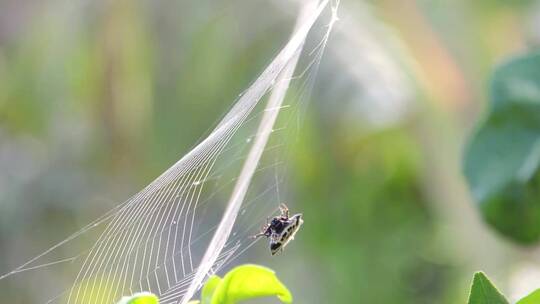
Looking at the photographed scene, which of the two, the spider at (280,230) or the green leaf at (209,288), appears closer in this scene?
the green leaf at (209,288)

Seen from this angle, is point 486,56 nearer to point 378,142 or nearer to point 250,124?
point 378,142

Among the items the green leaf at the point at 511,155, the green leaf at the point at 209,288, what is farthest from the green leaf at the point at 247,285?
the green leaf at the point at 511,155

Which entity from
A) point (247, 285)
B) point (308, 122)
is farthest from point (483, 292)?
point (308, 122)

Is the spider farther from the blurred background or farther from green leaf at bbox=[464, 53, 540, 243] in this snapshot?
the blurred background

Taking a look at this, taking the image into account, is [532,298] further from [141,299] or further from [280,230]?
[280,230]

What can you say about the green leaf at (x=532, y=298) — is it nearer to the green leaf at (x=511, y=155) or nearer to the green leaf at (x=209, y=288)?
the green leaf at (x=209, y=288)

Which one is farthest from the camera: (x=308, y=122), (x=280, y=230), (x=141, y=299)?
(x=308, y=122)
